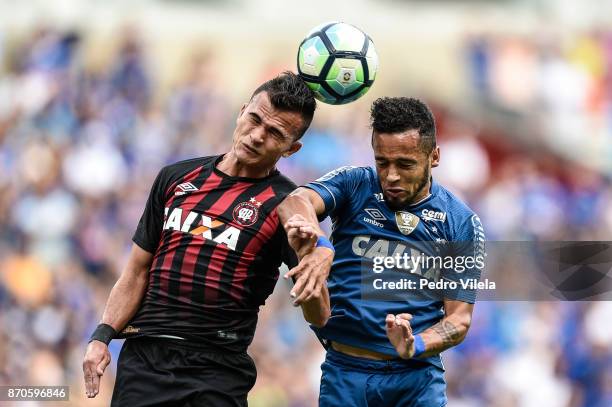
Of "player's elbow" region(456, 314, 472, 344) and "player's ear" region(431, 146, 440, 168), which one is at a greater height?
"player's ear" region(431, 146, 440, 168)

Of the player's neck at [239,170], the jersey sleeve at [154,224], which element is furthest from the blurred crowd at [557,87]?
the jersey sleeve at [154,224]

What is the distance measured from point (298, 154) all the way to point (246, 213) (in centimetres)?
893

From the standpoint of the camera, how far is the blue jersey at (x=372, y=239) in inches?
221

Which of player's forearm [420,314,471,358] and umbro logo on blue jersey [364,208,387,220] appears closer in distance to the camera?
player's forearm [420,314,471,358]

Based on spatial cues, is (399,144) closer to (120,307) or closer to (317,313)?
(317,313)

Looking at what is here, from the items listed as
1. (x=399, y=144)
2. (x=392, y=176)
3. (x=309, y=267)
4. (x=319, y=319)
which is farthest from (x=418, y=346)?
(x=399, y=144)

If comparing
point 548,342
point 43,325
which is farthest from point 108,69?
point 548,342

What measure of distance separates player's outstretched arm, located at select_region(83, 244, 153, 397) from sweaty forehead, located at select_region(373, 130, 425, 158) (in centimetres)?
138

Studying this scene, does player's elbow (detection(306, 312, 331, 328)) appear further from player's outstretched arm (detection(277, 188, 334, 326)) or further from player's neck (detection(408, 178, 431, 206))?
player's neck (detection(408, 178, 431, 206))

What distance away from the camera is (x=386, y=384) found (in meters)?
5.64

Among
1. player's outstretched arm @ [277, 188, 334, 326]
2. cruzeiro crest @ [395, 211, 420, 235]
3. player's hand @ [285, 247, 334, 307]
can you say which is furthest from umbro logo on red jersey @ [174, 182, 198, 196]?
cruzeiro crest @ [395, 211, 420, 235]

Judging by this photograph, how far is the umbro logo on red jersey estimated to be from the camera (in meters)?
5.65

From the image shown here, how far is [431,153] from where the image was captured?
18.7 feet

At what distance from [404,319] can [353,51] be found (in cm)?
187
